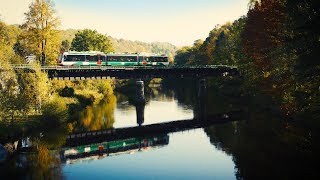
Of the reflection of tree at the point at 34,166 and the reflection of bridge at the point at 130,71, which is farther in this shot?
the reflection of bridge at the point at 130,71

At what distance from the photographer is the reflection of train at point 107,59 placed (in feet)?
226

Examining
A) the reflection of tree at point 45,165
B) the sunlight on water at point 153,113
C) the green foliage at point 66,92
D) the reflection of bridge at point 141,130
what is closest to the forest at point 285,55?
the reflection of bridge at point 141,130

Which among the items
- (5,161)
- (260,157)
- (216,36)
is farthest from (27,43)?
(216,36)

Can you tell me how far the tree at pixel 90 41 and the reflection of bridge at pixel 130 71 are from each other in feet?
164

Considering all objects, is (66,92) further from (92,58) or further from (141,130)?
(141,130)

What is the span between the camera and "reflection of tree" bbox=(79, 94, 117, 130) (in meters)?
57.0

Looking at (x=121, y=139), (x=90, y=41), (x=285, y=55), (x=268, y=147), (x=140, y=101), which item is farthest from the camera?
(x=90, y=41)

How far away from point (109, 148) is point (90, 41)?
274ft

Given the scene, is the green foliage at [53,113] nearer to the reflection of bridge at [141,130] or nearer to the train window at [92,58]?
the reflection of bridge at [141,130]

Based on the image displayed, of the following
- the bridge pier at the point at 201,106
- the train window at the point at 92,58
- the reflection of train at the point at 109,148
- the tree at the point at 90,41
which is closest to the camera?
the reflection of train at the point at 109,148

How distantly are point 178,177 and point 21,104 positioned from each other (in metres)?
26.7

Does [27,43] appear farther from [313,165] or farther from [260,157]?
[313,165]

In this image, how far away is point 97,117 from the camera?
6444cm

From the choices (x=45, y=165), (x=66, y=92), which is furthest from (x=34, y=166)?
(x=66, y=92)
